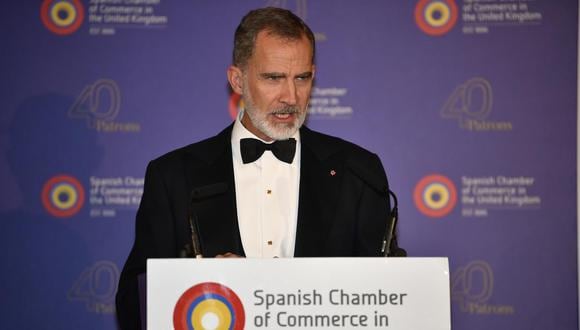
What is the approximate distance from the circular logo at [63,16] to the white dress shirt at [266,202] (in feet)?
4.44

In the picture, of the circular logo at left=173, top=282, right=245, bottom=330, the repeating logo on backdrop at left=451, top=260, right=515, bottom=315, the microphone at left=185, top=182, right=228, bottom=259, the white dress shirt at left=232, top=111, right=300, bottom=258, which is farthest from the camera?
the repeating logo on backdrop at left=451, top=260, right=515, bottom=315

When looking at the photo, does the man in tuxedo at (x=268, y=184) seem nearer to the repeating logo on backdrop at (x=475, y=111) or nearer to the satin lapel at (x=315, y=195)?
the satin lapel at (x=315, y=195)

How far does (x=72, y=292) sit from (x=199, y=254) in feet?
6.34

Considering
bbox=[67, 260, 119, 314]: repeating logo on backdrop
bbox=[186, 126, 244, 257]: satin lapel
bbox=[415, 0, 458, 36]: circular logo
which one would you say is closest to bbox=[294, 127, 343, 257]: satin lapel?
bbox=[186, 126, 244, 257]: satin lapel

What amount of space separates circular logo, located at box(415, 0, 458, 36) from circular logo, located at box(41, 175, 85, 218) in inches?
84.7

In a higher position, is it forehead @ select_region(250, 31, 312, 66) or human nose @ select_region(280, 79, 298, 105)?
forehead @ select_region(250, 31, 312, 66)

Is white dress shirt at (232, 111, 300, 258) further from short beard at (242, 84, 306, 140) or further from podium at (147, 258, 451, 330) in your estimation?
podium at (147, 258, 451, 330)

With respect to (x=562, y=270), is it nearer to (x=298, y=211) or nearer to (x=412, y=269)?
(x=298, y=211)

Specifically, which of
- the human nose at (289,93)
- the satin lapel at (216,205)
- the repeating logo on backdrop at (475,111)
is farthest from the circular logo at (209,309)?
the repeating logo on backdrop at (475,111)

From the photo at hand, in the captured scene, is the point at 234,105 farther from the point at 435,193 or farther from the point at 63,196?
the point at 435,193

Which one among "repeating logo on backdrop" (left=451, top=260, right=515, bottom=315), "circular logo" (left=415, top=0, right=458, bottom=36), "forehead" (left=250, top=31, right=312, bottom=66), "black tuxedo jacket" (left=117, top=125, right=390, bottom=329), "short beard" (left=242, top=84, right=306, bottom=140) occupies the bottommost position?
"repeating logo on backdrop" (left=451, top=260, right=515, bottom=315)

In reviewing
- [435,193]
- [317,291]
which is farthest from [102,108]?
[317,291]

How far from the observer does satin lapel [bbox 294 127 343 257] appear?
9.65ft

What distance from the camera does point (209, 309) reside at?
6.46 ft
